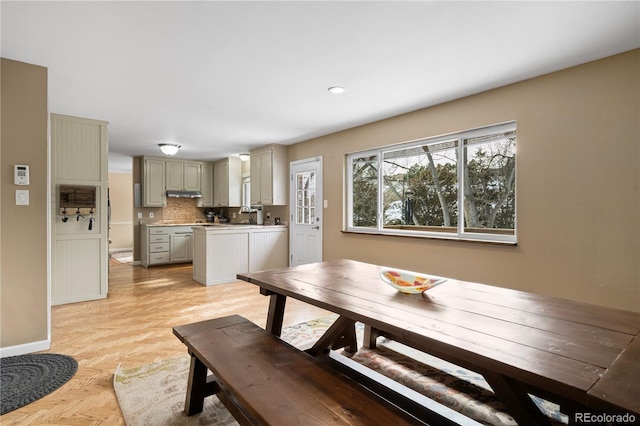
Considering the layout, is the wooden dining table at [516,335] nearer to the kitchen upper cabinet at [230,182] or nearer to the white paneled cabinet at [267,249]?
the white paneled cabinet at [267,249]

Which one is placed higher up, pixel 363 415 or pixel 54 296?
pixel 363 415

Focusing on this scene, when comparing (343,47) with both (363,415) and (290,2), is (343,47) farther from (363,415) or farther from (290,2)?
(363,415)

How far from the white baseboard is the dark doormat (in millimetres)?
51

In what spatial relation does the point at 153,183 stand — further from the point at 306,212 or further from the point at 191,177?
the point at 306,212

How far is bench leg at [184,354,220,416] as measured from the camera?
1.83 meters

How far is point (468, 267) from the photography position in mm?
3361

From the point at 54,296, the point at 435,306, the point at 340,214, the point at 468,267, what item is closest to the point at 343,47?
the point at 435,306

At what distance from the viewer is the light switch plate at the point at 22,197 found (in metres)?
2.61

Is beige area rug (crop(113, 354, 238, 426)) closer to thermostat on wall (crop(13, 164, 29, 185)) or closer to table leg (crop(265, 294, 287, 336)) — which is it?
table leg (crop(265, 294, 287, 336))

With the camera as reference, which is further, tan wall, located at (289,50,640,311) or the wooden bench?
tan wall, located at (289,50,640,311)

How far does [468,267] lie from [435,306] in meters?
2.05

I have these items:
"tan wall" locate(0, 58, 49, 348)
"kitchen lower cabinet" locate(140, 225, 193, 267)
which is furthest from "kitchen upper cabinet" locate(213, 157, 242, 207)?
"tan wall" locate(0, 58, 49, 348)

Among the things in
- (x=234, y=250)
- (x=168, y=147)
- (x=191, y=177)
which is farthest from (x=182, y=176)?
(x=234, y=250)

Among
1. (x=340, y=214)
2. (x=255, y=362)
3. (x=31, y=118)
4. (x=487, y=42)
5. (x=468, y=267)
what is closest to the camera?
(x=255, y=362)
